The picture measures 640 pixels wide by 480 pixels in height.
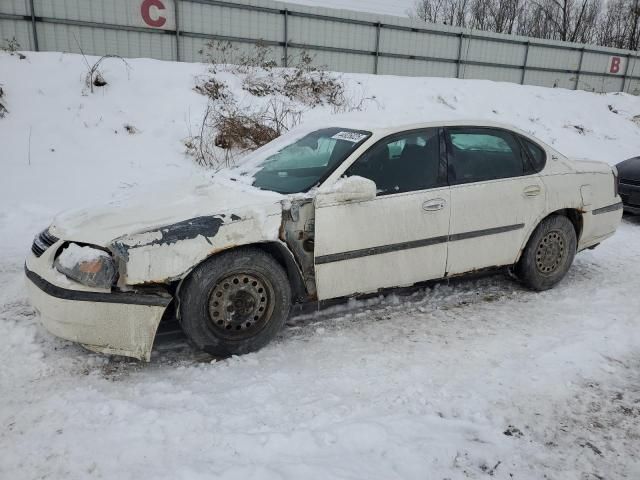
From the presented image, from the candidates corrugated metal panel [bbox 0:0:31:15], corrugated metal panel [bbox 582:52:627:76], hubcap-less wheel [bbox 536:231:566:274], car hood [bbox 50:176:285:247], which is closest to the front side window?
car hood [bbox 50:176:285:247]

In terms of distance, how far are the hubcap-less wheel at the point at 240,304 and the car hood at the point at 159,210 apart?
1.42 feet

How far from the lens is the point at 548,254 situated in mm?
4516

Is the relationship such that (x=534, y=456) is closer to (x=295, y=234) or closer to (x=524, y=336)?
(x=524, y=336)

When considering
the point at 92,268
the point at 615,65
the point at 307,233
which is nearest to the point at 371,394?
the point at 307,233

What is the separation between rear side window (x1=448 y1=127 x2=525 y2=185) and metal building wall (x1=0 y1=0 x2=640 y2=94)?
9.47 m

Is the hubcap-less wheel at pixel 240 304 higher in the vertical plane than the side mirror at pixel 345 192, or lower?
lower

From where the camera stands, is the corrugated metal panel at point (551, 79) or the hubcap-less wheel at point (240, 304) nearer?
the hubcap-less wheel at point (240, 304)

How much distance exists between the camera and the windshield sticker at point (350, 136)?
3.76 m

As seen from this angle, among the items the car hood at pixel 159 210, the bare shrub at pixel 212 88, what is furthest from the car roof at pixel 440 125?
the bare shrub at pixel 212 88

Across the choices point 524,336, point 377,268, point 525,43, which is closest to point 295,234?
point 377,268

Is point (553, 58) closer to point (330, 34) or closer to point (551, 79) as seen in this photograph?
point (551, 79)

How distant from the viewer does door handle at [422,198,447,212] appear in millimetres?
3756

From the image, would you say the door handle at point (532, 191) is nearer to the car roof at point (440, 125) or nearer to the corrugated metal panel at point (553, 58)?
the car roof at point (440, 125)

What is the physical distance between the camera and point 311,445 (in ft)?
7.98
